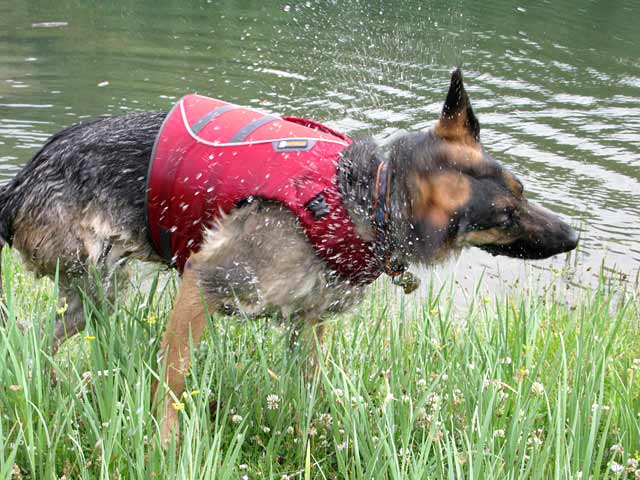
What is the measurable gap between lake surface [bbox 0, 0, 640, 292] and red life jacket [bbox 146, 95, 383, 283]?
10.0ft

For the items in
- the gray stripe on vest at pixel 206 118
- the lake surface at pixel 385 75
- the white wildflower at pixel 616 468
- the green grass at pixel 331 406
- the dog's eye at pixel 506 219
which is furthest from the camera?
the lake surface at pixel 385 75

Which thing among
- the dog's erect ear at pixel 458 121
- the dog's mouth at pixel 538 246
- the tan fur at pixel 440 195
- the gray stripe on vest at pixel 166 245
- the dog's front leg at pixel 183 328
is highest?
the dog's erect ear at pixel 458 121

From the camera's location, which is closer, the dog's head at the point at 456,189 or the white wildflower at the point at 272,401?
the white wildflower at the point at 272,401

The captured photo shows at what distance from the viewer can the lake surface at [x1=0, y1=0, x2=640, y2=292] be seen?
27.7 ft

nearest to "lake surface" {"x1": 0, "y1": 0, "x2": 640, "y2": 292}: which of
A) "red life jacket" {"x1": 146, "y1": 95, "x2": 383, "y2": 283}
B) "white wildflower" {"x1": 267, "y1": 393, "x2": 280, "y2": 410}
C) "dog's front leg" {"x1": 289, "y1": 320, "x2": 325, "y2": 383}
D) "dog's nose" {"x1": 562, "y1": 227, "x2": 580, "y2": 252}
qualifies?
"dog's nose" {"x1": 562, "y1": 227, "x2": 580, "y2": 252}

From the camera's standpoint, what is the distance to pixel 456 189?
345cm

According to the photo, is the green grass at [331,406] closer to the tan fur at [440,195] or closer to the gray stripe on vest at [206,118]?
the tan fur at [440,195]

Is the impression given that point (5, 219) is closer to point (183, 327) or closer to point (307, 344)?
point (183, 327)

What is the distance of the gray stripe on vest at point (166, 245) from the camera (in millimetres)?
3707

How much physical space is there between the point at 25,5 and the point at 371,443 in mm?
14301

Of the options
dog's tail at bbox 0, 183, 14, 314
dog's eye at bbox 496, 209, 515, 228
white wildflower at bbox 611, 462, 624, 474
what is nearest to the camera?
white wildflower at bbox 611, 462, 624, 474

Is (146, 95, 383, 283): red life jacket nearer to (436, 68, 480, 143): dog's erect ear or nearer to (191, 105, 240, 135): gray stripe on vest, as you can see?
(191, 105, 240, 135): gray stripe on vest

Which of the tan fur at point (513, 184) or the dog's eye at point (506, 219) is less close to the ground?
the tan fur at point (513, 184)

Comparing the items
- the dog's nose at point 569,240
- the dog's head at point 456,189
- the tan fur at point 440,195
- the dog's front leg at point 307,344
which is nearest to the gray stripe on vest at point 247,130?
the dog's head at point 456,189
